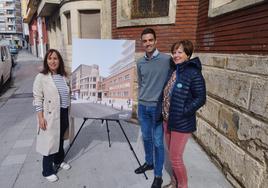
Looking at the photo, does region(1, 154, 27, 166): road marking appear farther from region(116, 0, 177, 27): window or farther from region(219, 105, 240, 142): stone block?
region(116, 0, 177, 27): window

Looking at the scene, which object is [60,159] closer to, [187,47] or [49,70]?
[49,70]

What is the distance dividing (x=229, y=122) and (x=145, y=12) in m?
3.54

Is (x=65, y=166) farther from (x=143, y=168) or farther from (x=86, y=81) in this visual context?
(x=86, y=81)

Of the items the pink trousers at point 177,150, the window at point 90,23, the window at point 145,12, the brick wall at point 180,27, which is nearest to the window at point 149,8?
the window at point 145,12

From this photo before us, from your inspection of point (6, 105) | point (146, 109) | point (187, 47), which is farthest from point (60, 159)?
point (6, 105)

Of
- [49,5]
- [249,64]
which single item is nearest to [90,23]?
[49,5]

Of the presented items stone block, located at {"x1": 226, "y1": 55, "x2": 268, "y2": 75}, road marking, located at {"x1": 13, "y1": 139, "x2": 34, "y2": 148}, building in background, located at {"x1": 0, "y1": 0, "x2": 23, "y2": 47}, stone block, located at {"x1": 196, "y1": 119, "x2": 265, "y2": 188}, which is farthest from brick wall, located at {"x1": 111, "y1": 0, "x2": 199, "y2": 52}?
building in background, located at {"x1": 0, "y1": 0, "x2": 23, "y2": 47}

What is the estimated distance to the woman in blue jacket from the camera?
7.86ft

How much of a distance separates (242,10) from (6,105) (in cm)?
737

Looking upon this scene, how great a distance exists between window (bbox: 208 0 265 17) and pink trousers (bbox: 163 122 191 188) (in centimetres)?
188

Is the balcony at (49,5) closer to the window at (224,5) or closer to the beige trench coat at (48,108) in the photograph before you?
the window at (224,5)

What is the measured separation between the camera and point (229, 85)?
3422 millimetres

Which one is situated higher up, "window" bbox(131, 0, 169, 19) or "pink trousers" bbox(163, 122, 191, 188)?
"window" bbox(131, 0, 169, 19)

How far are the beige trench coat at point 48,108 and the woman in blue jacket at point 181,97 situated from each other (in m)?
1.40
